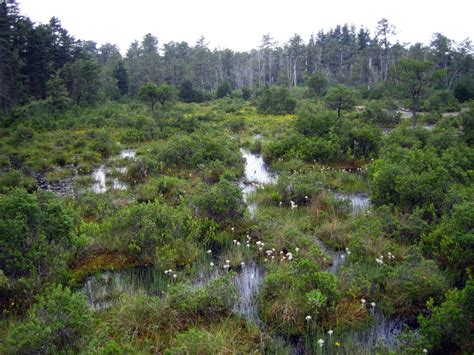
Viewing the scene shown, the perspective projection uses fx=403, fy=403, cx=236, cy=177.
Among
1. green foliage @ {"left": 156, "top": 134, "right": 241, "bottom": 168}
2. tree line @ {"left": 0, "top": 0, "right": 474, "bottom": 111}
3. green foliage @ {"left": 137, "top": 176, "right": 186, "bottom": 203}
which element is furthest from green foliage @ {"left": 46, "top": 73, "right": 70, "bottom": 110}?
green foliage @ {"left": 137, "top": 176, "right": 186, "bottom": 203}

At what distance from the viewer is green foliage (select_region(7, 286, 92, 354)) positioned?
5.06m

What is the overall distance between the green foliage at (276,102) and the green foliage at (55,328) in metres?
32.8

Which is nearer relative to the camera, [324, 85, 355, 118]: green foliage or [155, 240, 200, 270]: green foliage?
[155, 240, 200, 270]: green foliage

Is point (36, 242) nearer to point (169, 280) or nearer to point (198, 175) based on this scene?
point (169, 280)

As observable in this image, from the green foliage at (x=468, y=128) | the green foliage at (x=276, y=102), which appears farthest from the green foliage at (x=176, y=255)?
the green foliage at (x=276, y=102)

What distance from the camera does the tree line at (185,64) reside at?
38125 millimetres

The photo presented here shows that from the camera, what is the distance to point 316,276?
6664 mm

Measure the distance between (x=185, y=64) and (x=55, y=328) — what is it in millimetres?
69526

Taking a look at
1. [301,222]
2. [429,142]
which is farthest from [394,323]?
[429,142]

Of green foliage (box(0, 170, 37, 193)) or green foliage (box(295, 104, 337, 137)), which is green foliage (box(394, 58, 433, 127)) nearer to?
green foliage (box(295, 104, 337, 137))

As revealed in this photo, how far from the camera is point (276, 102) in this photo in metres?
37.9

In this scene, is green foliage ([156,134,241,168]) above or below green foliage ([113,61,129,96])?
below

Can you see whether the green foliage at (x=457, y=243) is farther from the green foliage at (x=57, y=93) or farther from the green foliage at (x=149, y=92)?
the green foliage at (x=57, y=93)

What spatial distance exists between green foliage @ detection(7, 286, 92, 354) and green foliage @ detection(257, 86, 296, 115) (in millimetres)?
32780
